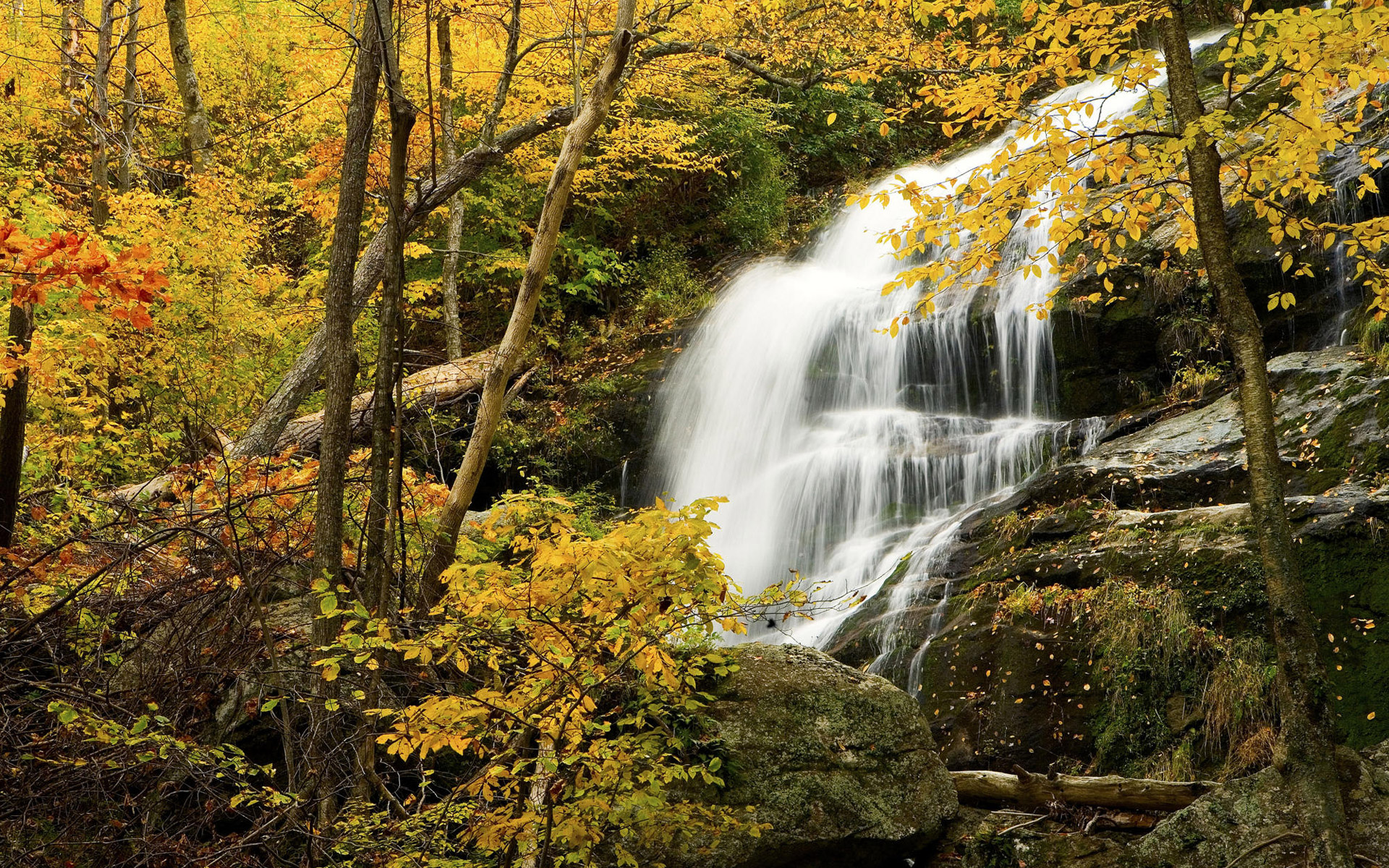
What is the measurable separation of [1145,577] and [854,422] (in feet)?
17.4

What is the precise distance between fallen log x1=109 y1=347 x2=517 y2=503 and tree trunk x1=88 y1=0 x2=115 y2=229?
263 centimetres

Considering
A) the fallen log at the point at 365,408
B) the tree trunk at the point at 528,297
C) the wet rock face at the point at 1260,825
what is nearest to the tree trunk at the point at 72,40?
the fallen log at the point at 365,408

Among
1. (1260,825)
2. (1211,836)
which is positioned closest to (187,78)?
(1211,836)

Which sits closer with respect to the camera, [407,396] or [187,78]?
[407,396]

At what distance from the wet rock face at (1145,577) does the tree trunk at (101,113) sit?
697cm

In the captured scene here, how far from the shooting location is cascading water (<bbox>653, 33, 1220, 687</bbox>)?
8984 mm

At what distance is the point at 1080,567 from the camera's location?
608 cm

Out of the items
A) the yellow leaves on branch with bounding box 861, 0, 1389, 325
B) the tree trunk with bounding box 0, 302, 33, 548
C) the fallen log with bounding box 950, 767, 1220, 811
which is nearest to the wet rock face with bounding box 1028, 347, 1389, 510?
the yellow leaves on branch with bounding box 861, 0, 1389, 325

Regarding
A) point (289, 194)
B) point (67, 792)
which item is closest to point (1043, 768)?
point (67, 792)

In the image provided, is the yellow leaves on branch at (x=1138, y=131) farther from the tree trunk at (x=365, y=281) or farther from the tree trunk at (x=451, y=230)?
the tree trunk at (x=451, y=230)

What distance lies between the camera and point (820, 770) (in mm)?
4289

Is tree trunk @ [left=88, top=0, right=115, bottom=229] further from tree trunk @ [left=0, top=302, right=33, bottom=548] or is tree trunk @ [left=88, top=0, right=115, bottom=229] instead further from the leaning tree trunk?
the leaning tree trunk

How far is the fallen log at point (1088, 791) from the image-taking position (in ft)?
13.9

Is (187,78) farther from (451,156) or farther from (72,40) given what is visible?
(451,156)
